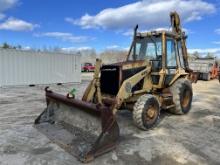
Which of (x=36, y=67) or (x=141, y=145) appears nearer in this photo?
(x=141, y=145)

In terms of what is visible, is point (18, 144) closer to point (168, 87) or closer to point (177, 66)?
point (168, 87)

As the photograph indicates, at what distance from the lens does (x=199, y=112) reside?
27.8 feet

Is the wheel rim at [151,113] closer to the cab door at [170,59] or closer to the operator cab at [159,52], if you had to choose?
the operator cab at [159,52]

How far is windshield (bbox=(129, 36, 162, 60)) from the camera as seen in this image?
715 centimetres

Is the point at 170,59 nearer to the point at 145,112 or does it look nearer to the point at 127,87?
the point at 127,87

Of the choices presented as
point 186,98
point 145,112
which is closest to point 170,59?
point 186,98

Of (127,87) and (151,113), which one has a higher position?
(127,87)

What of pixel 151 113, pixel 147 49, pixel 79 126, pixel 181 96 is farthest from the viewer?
pixel 181 96

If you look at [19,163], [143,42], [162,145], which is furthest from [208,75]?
[19,163]

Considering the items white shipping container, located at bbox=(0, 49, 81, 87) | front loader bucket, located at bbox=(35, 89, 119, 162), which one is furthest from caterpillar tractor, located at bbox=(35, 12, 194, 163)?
white shipping container, located at bbox=(0, 49, 81, 87)

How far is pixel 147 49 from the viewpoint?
24.2 feet

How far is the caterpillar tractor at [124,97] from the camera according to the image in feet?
15.8

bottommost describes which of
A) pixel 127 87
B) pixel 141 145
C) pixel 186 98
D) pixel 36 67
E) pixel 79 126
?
pixel 141 145

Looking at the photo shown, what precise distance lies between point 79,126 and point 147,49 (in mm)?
3110
